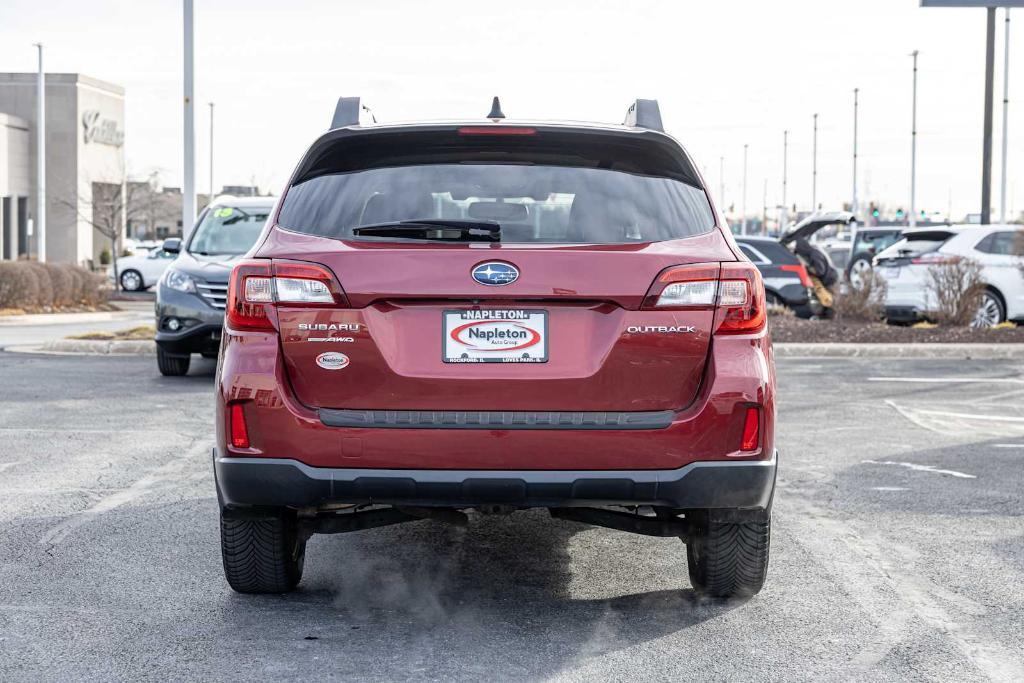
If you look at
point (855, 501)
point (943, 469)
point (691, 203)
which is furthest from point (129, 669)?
point (943, 469)

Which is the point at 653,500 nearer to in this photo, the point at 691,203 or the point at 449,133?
the point at 691,203

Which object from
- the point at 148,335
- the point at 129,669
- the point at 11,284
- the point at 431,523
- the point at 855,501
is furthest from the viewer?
the point at 11,284

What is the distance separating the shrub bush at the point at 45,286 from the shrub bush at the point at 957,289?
53.7ft

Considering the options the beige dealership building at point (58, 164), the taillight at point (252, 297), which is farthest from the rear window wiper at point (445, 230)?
the beige dealership building at point (58, 164)

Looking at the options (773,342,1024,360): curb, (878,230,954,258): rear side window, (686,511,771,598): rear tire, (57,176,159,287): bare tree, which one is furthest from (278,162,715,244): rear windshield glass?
(57,176,159,287): bare tree

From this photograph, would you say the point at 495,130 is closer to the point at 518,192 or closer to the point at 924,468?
the point at 518,192

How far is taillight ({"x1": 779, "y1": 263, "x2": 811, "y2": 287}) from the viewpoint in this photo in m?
20.0

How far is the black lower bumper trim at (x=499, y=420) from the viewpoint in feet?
14.6

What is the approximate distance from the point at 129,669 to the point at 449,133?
220 cm

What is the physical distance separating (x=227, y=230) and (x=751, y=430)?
11204 mm

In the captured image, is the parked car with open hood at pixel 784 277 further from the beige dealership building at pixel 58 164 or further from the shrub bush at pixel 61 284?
the beige dealership building at pixel 58 164

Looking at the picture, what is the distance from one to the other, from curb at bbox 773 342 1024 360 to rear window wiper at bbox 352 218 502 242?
12179 mm

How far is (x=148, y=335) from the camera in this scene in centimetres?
1756

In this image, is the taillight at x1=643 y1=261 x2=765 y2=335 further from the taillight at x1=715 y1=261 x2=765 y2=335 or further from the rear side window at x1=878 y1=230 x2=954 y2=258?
the rear side window at x1=878 y1=230 x2=954 y2=258
